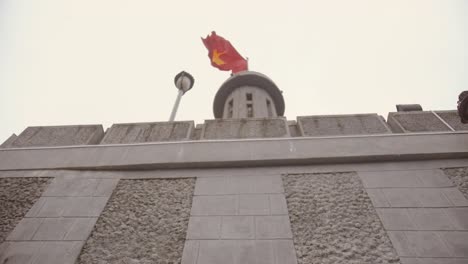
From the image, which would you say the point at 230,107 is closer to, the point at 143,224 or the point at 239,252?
the point at 143,224

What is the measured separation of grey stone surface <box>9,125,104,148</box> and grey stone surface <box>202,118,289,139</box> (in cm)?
180

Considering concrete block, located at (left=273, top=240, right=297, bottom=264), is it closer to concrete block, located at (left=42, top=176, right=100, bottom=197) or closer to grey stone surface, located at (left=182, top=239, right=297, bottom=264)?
grey stone surface, located at (left=182, top=239, right=297, bottom=264)

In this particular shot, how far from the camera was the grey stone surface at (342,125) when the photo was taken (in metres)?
4.32

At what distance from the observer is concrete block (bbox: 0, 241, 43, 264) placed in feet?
8.86

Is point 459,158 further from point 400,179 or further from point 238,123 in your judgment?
point 238,123

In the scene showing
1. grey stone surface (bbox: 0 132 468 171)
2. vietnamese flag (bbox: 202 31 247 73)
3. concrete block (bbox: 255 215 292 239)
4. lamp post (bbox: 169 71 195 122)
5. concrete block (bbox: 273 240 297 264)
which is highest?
vietnamese flag (bbox: 202 31 247 73)

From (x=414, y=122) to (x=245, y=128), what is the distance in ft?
8.72

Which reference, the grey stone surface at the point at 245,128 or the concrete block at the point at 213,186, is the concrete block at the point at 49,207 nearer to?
the concrete block at the point at 213,186

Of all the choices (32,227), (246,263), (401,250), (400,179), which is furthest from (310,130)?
(32,227)

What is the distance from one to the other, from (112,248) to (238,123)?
2.62 meters

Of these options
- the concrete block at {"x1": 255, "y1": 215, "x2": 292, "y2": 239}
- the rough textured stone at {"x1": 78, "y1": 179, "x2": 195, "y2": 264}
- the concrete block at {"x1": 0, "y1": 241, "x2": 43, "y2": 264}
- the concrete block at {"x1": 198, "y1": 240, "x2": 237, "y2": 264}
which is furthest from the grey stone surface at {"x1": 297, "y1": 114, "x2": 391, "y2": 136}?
the concrete block at {"x1": 0, "y1": 241, "x2": 43, "y2": 264}

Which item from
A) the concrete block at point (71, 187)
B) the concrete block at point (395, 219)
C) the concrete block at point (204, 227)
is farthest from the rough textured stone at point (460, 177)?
the concrete block at point (71, 187)

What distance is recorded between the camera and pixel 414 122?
174 inches

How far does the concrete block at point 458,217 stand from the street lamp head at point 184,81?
10077mm
